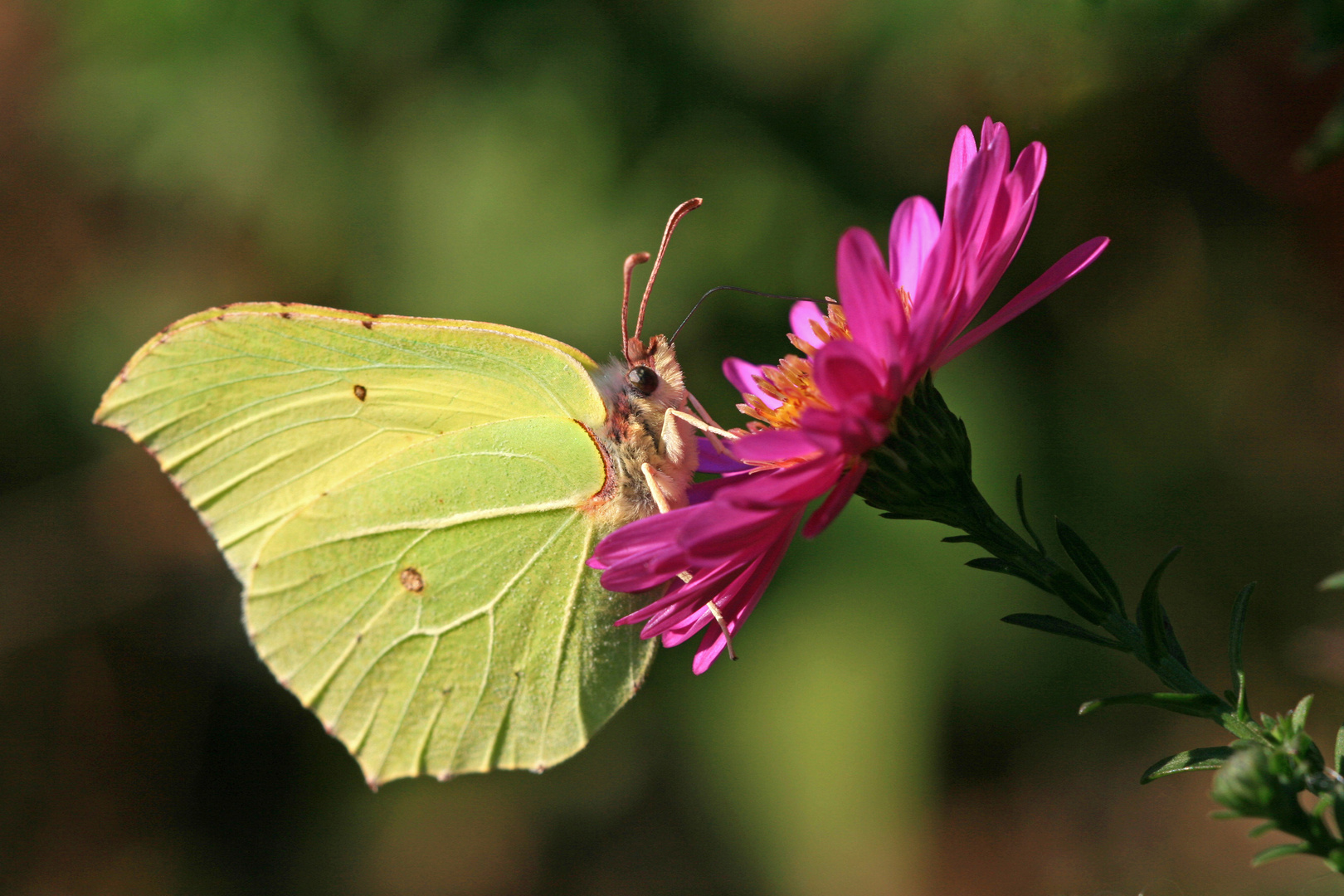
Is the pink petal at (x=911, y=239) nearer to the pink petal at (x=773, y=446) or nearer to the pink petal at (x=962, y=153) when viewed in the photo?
the pink petal at (x=962, y=153)

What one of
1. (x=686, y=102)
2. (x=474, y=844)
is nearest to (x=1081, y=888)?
(x=474, y=844)

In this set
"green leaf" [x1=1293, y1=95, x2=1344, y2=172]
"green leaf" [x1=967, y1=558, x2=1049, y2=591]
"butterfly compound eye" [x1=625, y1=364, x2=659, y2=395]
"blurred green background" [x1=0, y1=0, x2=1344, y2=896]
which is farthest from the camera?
"blurred green background" [x1=0, y1=0, x2=1344, y2=896]

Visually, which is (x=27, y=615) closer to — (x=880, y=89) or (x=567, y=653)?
(x=567, y=653)

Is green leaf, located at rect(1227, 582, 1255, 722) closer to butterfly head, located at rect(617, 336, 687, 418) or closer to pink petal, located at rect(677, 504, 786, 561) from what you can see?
pink petal, located at rect(677, 504, 786, 561)

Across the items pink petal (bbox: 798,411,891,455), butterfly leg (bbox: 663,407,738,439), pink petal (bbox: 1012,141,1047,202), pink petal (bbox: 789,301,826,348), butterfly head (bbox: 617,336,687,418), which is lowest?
Result: butterfly leg (bbox: 663,407,738,439)

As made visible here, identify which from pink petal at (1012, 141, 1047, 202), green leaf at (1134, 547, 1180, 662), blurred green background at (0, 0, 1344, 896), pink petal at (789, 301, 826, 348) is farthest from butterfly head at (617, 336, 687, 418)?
blurred green background at (0, 0, 1344, 896)
